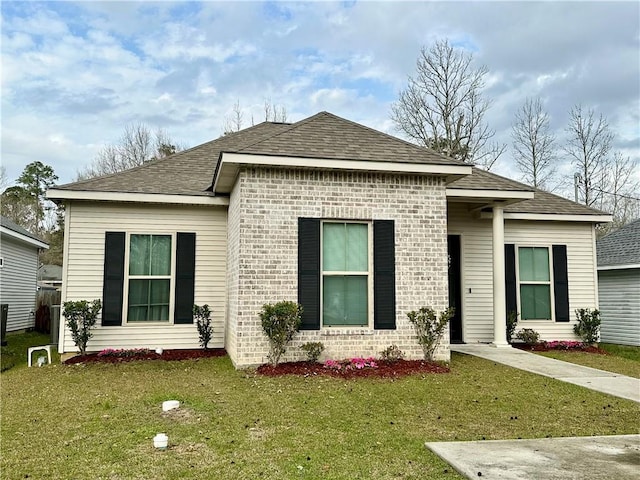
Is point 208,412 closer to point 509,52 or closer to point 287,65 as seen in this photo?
point 287,65

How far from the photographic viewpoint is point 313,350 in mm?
7559

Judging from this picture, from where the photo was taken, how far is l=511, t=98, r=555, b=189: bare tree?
26812mm

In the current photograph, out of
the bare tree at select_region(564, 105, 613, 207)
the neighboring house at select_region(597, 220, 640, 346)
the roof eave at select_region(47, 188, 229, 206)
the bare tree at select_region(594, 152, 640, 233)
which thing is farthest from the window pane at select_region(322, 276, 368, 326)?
the bare tree at select_region(594, 152, 640, 233)

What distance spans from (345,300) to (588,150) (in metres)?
24.5

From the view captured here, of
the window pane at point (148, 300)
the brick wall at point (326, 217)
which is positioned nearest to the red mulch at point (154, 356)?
the window pane at point (148, 300)

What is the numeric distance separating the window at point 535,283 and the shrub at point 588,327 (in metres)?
0.69

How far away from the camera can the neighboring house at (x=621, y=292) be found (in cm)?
1320

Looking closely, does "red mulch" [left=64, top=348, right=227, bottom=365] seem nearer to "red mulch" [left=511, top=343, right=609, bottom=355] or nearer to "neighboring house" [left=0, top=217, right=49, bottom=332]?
"red mulch" [left=511, top=343, right=609, bottom=355]

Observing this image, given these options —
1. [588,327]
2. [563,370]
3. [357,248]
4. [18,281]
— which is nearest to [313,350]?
[357,248]

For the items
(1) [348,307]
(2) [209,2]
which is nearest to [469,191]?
(1) [348,307]

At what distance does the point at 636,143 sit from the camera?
2612 cm

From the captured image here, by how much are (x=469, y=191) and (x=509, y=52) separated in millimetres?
8378

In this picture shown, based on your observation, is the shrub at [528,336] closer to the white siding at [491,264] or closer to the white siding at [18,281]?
the white siding at [491,264]

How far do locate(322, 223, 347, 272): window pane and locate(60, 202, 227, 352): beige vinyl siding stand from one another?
2697 mm
